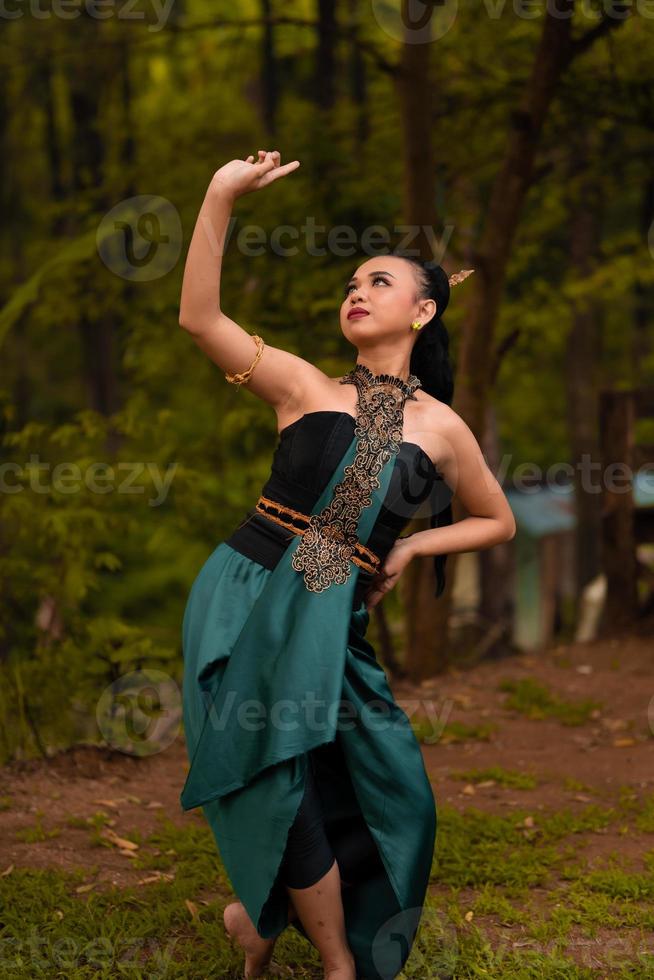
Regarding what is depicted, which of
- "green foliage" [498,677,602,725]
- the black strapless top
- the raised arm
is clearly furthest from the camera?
"green foliage" [498,677,602,725]

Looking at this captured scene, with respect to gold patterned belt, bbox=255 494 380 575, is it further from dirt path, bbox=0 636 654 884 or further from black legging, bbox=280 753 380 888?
dirt path, bbox=0 636 654 884

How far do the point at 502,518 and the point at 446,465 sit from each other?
0.74 ft

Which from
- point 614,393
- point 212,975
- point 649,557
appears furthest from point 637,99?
point 649,557

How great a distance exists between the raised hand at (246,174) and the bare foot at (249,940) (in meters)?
1.85

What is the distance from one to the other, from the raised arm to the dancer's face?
245 millimetres

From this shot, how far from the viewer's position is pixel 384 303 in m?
3.00

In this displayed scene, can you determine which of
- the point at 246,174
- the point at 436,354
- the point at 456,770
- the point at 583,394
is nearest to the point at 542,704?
the point at 456,770

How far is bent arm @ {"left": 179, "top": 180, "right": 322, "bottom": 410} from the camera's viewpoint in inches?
109

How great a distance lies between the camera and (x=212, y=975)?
3.20 metres

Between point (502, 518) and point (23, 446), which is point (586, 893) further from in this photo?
point (23, 446)

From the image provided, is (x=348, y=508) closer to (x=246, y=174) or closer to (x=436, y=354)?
(x=436, y=354)

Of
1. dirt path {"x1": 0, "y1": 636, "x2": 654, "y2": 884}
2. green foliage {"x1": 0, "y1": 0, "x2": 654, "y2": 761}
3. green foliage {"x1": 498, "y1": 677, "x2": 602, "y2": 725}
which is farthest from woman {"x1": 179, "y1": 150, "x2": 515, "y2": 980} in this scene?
green foliage {"x1": 498, "y1": 677, "x2": 602, "y2": 725}

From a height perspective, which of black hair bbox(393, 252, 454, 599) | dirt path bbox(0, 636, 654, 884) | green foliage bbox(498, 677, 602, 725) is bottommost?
dirt path bbox(0, 636, 654, 884)

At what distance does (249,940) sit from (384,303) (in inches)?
68.3
